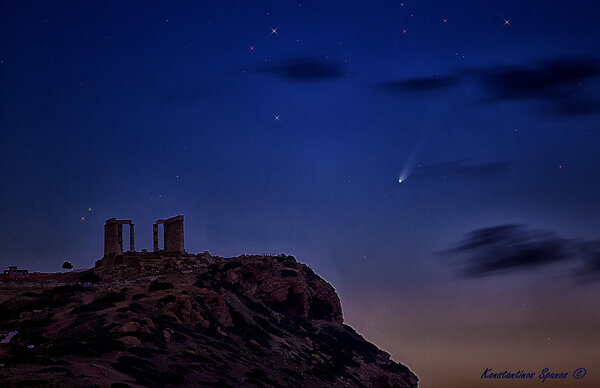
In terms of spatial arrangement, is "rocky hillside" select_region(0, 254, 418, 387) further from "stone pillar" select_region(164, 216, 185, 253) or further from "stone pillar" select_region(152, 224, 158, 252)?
"stone pillar" select_region(152, 224, 158, 252)

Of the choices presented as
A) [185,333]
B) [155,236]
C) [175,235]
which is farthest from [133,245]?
[185,333]

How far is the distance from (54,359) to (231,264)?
39.6 metres

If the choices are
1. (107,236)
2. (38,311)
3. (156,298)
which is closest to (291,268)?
(107,236)

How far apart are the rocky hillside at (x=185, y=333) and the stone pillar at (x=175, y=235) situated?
2.89 m

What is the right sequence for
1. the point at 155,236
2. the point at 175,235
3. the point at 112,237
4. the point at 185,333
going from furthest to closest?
1. the point at 155,236
2. the point at 175,235
3. the point at 112,237
4. the point at 185,333

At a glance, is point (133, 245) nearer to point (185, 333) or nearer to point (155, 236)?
point (155, 236)

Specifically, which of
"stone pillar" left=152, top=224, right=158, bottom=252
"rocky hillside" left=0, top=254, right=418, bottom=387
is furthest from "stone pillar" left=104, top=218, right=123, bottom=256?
"stone pillar" left=152, top=224, right=158, bottom=252

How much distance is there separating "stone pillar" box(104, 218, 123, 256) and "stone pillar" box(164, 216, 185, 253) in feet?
16.7

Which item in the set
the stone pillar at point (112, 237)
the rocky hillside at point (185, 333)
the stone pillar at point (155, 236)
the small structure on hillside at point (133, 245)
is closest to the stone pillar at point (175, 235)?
the small structure on hillside at point (133, 245)

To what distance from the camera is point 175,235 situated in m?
66.1

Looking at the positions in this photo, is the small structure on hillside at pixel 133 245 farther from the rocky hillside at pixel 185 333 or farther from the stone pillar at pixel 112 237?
the rocky hillside at pixel 185 333

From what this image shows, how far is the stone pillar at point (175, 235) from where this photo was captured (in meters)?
65.8

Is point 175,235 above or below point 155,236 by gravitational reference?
below

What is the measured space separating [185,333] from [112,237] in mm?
28699
